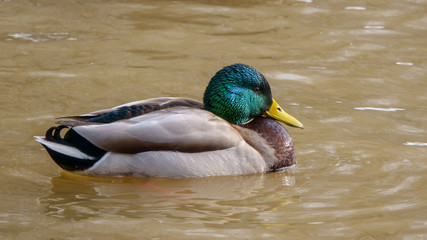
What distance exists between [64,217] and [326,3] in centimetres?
720

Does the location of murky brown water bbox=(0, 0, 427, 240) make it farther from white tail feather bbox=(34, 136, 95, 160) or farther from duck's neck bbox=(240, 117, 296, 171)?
white tail feather bbox=(34, 136, 95, 160)

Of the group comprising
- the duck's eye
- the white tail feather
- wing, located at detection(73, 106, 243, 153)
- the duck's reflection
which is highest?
the duck's eye

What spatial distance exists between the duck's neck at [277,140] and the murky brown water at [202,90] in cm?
9

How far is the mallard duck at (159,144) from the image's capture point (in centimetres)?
629

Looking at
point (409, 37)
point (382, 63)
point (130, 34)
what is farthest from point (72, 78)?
point (409, 37)

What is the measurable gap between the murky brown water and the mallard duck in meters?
0.11

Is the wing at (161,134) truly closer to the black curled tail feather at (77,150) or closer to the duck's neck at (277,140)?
the black curled tail feather at (77,150)

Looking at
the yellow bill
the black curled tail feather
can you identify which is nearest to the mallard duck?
the black curled tail feather

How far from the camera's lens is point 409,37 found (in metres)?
10.6

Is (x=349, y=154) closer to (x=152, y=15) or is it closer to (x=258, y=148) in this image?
(x=258, y=148)

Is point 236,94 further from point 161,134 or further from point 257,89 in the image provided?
point 161,134

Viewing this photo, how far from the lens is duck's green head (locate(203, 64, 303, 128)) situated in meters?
6.86

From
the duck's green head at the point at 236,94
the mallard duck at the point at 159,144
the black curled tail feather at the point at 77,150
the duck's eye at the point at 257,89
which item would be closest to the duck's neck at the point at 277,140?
the mallard duck at the point at 159,144

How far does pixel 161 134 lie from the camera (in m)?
6.30
